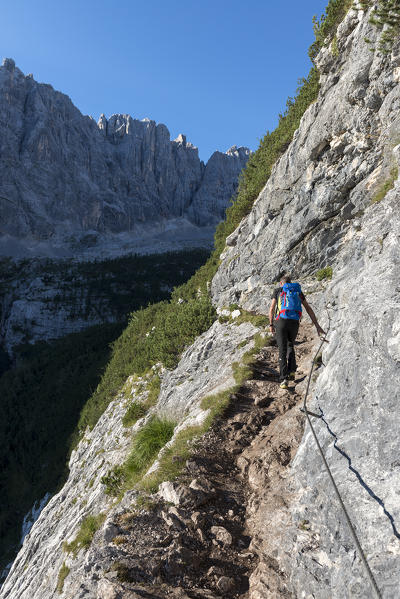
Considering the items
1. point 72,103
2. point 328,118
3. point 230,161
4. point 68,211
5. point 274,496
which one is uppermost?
point 72,103

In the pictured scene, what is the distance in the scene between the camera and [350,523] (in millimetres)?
3074

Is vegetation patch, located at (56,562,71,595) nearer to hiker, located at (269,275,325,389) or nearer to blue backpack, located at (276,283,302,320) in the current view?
hiker, located at (269,275,325,389)

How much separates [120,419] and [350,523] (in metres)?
10.4

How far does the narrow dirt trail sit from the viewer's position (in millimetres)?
3449

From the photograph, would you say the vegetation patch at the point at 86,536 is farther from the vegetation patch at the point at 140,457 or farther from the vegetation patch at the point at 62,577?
the vegetation patch at the point at 140,457

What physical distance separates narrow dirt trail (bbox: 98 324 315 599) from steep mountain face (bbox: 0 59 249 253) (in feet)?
333

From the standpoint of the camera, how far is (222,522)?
14.0 feet

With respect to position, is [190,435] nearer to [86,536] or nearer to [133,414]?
[86,536]

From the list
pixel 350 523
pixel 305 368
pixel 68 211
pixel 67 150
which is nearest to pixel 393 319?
pixel 350 523

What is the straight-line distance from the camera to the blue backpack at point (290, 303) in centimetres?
686

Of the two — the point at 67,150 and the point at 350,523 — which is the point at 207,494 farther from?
the point at 67,150

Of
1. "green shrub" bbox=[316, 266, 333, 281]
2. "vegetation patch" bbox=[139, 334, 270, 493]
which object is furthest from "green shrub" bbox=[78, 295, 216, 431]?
"vegetation patch" bbox=[139, 334, 270, 493]

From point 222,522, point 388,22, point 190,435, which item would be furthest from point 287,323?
point 388,22

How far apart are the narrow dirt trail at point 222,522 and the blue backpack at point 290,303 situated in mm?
1571
